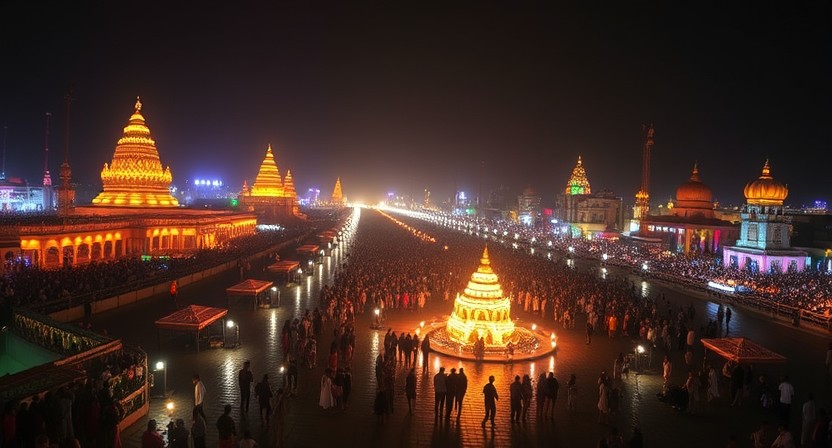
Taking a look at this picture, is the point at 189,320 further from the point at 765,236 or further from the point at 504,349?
the point at 765,236

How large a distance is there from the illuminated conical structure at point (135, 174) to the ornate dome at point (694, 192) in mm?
56870

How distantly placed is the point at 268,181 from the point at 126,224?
45816 mm

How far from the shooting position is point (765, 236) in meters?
40.5

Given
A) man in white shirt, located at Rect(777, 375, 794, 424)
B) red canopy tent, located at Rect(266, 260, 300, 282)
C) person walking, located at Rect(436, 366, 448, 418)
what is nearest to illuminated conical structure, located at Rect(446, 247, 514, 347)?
person walking, located at Rect(436, 366, 448, 418)

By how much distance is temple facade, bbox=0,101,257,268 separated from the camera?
89.2 feet

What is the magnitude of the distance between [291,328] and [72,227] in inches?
813

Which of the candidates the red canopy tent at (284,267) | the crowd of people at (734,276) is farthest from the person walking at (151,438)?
the crowd of people at (734,276)

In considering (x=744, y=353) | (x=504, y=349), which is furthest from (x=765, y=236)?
(x=504, y=349)

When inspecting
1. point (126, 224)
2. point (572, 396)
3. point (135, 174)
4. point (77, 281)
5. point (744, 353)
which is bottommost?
point (572, 396)

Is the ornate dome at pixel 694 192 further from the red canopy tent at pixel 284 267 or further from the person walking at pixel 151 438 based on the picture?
the person walking at pixel 151 438

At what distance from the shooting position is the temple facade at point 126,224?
27203 millimetres

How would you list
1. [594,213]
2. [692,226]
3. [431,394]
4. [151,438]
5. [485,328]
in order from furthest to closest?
[594,213], [692,226], [485,328], [431,394], [151,438]

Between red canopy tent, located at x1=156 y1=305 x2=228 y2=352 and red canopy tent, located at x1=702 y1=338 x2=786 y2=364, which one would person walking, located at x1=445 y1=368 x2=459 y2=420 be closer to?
red canopy tent, located at x1=702 y1=338 x2=786 y2=364

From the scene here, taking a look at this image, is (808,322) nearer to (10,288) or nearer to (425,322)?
(425,322)
